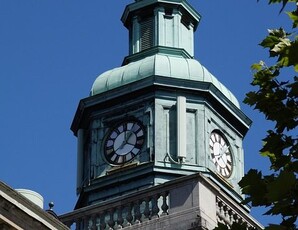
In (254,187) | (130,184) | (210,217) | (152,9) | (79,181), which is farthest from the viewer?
(152,9)

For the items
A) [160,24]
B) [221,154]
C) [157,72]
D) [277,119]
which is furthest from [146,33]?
[277,119]

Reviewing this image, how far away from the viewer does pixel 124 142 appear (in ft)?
104

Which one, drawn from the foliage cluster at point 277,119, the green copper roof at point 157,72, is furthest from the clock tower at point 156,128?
the foliage cluster at point 277,119

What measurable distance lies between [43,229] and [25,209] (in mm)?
557

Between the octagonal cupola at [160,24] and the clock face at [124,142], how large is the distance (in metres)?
2.99

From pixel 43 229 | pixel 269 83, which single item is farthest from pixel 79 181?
pixel 269 83

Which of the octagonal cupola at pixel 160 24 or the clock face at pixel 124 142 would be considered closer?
the clock face at pixel 124 142

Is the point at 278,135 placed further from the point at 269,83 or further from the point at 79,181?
the point at 79,181

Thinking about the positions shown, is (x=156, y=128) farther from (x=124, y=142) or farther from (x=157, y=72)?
(x=157, y=72)

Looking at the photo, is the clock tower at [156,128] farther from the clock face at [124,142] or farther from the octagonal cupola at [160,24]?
the octagonal cupola at [160,24]

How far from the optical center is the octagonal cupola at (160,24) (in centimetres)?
3478

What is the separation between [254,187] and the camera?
12750mm

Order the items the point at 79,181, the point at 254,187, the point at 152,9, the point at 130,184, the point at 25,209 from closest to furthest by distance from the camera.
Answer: the point at 254,187 < the point at 25,209 < the point at 130,184 < the point at 79,181 < the point at 152,9

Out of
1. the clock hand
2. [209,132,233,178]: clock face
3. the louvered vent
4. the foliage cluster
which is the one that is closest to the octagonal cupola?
the louvered vent
